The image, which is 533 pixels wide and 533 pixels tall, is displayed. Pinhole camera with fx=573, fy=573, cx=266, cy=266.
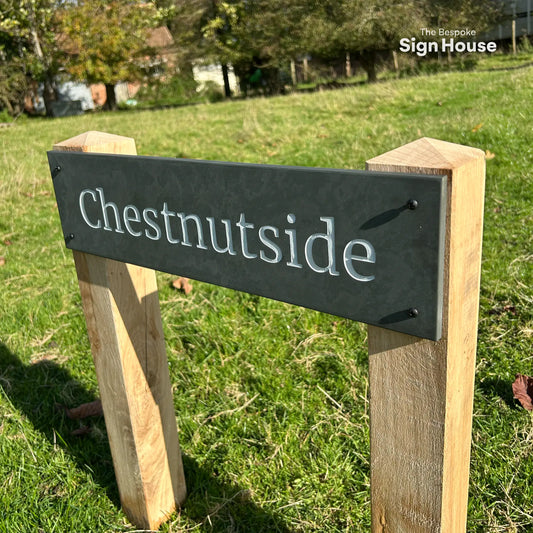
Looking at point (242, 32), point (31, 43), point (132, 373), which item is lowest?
point (132, 373)

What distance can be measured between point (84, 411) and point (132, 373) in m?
0.94

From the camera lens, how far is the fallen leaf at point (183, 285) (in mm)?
3723

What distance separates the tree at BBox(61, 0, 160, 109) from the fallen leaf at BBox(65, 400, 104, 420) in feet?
74.9

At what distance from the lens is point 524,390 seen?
233 cm

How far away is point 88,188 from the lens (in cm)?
171

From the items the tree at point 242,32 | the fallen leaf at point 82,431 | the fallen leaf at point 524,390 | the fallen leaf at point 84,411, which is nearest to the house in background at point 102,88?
the tree at point 242,32

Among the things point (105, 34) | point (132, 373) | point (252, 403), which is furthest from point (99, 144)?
point (105, 34)

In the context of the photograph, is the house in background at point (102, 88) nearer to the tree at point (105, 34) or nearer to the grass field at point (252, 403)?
the tree at point (105, 34)

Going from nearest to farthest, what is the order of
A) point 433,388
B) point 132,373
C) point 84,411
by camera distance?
point 433,388, point 132,373, point 84,411

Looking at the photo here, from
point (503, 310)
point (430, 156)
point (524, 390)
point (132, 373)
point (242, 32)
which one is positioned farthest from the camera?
point (242, 32)

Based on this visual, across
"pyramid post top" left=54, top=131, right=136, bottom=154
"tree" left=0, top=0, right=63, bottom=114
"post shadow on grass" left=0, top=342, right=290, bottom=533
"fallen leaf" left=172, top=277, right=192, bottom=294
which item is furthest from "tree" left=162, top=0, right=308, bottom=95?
"pyramid post top" left=54, top=131, right=136, bottom=154

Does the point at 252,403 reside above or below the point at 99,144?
below

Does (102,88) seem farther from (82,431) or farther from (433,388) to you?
(433,388)

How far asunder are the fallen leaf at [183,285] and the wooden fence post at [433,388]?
8.42ft
